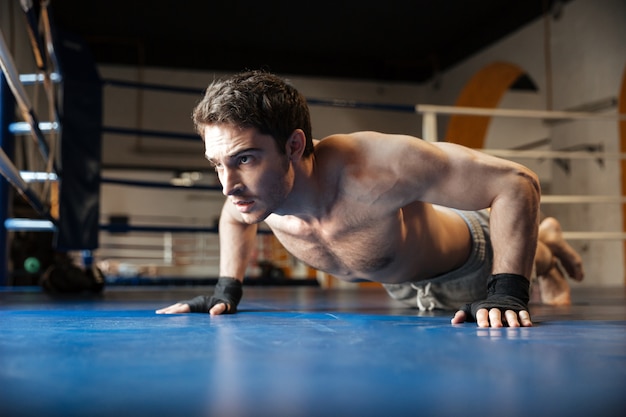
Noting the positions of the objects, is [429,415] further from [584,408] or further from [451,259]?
[451,259]

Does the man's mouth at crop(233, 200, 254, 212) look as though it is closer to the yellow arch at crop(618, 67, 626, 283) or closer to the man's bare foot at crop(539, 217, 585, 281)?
the man's bare foot at crop(539, 217, 585, 281)

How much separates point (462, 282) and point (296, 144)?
72 centimetres

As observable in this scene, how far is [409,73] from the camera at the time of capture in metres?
7.73

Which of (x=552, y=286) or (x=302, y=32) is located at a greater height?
(x=302, y=32)

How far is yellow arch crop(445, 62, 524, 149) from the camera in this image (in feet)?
22.1

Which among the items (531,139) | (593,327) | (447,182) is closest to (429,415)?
(593,327)

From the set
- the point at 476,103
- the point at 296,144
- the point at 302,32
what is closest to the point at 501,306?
the point at 296,144

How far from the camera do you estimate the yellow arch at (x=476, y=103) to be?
6.73 m

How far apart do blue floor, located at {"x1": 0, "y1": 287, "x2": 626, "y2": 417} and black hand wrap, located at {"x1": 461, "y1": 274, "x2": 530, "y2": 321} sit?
0.11 metres

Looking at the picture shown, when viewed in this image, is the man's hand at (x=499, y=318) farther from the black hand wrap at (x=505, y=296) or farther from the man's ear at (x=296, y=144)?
the man's ear at (x=296, y=144)

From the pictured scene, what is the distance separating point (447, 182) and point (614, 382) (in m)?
0.77

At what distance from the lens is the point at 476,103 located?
6875 millimetres

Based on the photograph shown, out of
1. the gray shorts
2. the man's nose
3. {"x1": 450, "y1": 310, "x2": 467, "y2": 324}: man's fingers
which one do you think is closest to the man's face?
the man's nose

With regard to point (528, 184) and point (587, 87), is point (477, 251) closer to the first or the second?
point (528, 184)
